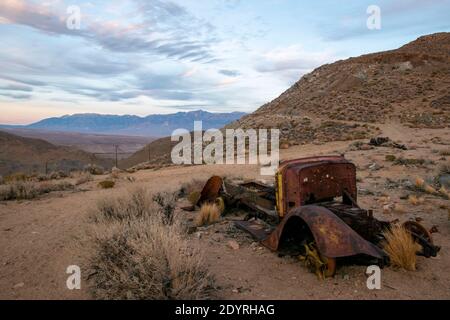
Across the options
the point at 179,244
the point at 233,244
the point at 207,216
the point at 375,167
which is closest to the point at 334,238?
the point at 179,244

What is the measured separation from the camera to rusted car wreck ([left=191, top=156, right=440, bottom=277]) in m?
4.57

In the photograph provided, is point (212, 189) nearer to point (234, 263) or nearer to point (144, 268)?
point (234, 263)

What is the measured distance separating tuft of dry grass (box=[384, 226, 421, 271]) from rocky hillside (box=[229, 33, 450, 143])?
2334 cm

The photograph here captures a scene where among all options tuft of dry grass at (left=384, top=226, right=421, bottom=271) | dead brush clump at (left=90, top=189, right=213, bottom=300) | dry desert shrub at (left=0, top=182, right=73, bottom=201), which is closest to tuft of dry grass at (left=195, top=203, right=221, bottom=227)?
dead brush clump at (left=90, top=189, right=213, bottom=300)

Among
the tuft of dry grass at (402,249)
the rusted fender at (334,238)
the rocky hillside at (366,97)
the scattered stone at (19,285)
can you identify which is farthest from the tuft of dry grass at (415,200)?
the rocky hillside at (366,97)

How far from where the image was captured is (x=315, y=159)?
6.27 m

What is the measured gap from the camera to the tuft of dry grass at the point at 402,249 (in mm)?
4973

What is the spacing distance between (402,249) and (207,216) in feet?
12.7

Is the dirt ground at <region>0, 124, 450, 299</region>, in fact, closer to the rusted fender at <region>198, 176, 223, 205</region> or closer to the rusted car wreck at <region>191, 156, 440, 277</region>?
the rusted car wreck at <region>191, 156, 440, 277</region>

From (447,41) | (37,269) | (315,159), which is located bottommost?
(37,269)
